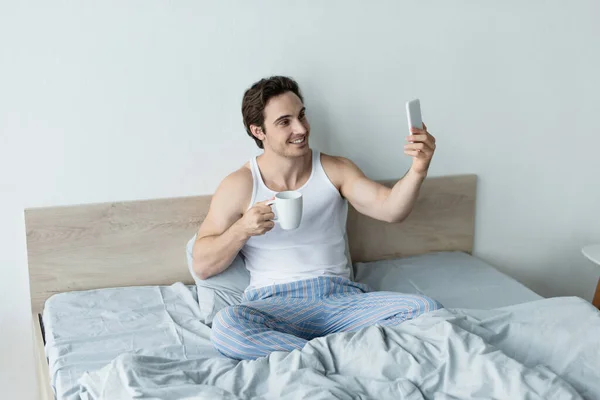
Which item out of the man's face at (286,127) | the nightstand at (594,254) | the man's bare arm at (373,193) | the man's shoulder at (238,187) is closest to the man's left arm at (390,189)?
the man's bare arm at (373,193)

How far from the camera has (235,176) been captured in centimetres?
231

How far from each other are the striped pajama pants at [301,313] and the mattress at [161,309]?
0.12m

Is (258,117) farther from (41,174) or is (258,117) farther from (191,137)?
(41,174)

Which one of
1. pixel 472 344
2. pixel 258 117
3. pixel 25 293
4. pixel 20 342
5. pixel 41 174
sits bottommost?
pixel 20 342

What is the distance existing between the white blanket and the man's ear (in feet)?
2.49

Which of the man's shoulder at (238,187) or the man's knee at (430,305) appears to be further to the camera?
the man's shoulder at (238,187)

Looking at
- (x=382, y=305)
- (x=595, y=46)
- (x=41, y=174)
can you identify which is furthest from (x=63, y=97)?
(x=595, y=46)

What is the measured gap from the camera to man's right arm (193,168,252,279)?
223cm

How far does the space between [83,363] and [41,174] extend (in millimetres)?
682

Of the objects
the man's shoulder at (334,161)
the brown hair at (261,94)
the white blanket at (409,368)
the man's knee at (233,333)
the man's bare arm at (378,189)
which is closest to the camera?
the white blanket at (409,368)

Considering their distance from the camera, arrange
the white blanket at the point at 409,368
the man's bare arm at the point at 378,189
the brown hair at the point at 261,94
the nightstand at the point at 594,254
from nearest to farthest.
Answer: the white blanket at the point at 409,368 < the man's bare arm at the point at 378,189 < the brown hair at the point at 261,94 < the nightstand at the point at 594,254

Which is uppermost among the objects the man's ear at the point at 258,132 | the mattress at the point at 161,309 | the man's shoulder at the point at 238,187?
the man's ear at the point at 258,132

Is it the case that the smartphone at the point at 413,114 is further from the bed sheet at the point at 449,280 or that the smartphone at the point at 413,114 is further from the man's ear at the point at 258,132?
the bed sheet at the point at 449,280

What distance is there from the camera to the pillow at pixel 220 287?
2.26 meters
